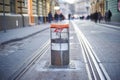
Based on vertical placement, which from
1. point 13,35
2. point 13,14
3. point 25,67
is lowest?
point 25,67

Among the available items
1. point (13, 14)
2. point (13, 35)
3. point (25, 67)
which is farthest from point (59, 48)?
point (13, 14)

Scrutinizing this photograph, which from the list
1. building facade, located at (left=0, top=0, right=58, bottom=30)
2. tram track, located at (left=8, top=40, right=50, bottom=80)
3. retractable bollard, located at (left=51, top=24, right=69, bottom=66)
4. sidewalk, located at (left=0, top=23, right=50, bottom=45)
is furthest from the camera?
building facade, located at (left=0, top=0, right=58, bottom=30)

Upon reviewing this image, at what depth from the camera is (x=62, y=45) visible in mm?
9953

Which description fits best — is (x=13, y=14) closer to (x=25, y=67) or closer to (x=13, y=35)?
(x=13, y=35)

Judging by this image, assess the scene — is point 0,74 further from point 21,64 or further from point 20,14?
point 20,14

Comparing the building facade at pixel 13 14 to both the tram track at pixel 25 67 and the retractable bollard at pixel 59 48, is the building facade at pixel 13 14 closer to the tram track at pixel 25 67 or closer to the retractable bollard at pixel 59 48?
the tram track at pixel 25 67

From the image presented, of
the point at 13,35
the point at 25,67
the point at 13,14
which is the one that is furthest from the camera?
the point at 13,14

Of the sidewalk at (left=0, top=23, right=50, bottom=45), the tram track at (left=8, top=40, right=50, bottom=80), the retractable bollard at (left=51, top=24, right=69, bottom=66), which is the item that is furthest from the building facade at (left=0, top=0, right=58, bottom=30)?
the retractable bollard at (left=51, top=24, right=69, bottom=66)

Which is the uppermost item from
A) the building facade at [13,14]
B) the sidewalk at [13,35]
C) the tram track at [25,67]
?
the building facade at [13,14]

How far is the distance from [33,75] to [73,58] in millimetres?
3380

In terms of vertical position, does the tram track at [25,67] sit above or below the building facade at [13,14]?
below

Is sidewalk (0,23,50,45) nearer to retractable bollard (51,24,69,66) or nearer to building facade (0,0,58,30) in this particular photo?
building facade (0,0,58,30)

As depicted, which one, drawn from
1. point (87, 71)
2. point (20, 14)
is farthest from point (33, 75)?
point (20, 14)

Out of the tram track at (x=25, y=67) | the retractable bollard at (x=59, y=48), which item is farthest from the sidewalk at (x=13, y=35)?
the retractable bollard at (x=59, y=48)
